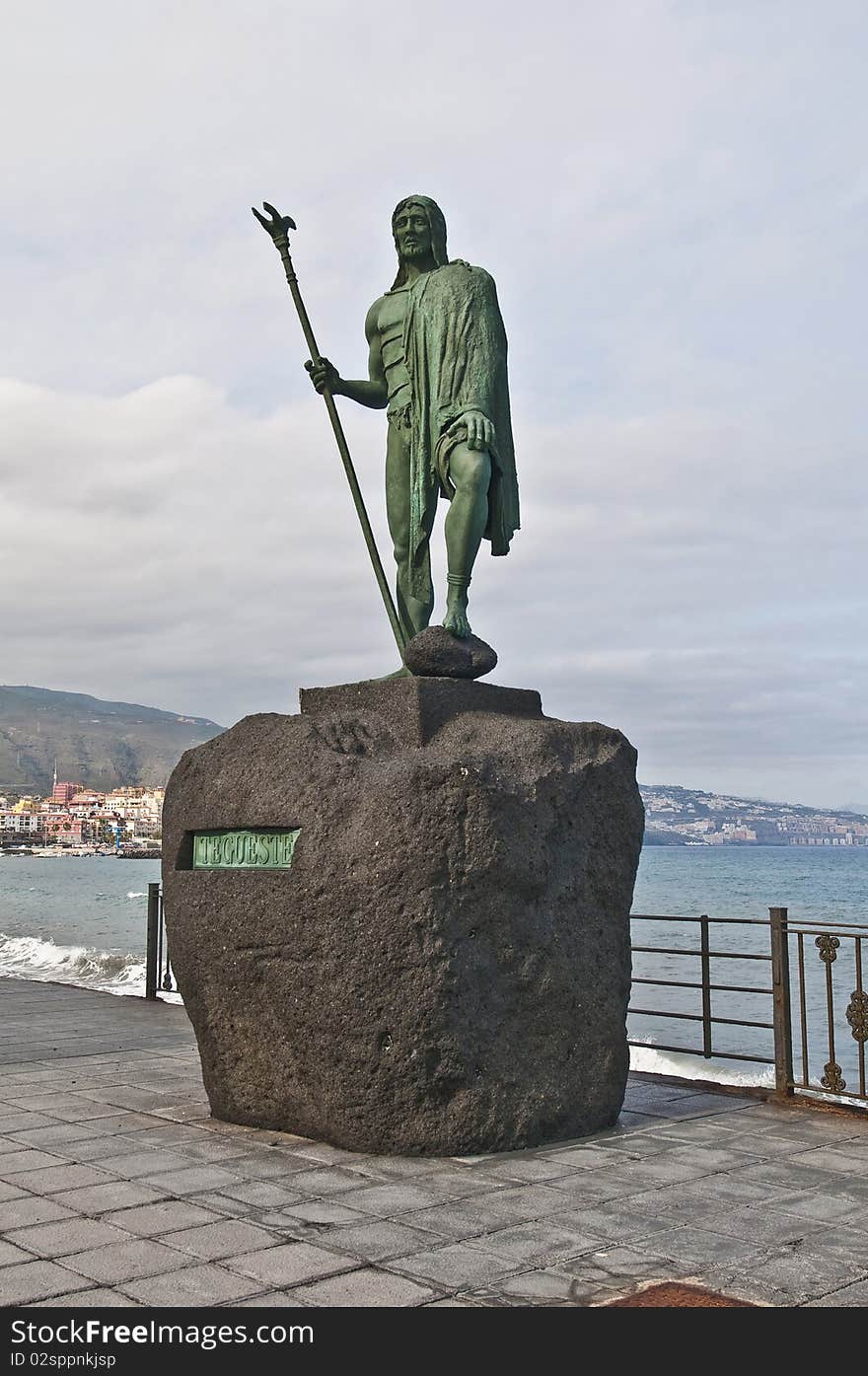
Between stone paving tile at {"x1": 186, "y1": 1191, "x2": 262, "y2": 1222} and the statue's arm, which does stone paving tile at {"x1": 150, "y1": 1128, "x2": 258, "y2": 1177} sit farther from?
the statue's arm

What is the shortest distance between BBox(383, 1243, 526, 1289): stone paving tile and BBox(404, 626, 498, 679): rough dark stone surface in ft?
8.45

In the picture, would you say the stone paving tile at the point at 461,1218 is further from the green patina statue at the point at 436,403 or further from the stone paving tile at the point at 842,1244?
the green patina statue at the point at 436,403

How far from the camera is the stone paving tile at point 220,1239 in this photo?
140 inches

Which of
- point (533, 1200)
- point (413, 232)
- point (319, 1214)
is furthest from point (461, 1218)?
point (413, 232)

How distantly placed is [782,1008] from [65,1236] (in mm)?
3736

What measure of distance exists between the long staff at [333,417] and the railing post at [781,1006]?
7.67 ft

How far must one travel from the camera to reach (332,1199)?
412cm

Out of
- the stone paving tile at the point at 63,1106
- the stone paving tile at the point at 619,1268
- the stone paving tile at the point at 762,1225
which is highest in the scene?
the stone paving tile at the point at 619,1268

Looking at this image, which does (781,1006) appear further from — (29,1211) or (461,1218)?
(29,1211)

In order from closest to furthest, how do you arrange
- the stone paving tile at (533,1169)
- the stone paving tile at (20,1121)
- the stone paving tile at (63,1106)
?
1. the stone paving tile at (533,1169)
2. the stone paving tile at (20,1121)
3. the stone paving tile at (63,1106)

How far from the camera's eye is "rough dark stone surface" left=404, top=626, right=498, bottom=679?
555 cm

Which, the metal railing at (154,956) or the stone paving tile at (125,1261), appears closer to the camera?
the stone paving tile at (125,1261)

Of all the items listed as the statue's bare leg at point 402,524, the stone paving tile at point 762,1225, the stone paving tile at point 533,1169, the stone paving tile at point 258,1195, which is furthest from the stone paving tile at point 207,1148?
the statue's bare leg at point 402,524

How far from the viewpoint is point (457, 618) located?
18.8 feet
